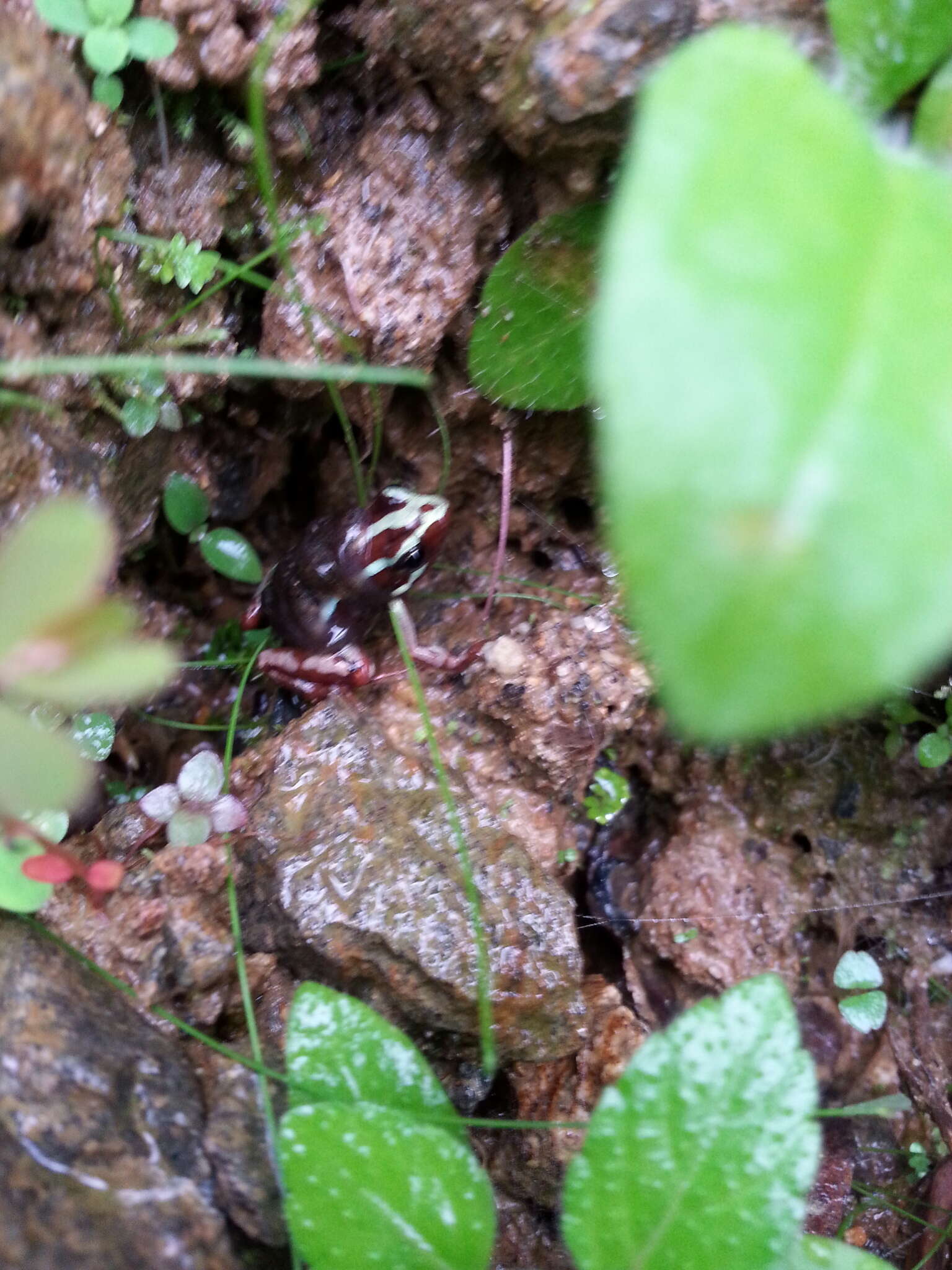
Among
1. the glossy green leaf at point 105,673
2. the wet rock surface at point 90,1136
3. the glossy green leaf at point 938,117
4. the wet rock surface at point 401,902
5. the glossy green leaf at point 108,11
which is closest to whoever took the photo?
the glossy green leaf at point 105,673

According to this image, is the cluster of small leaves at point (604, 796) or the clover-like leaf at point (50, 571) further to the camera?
the cluster of small leaves at point (604, 796)

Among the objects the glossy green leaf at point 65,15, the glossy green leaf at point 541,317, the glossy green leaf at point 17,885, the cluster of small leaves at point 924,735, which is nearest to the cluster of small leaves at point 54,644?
the glossy green leaf at point 17,885

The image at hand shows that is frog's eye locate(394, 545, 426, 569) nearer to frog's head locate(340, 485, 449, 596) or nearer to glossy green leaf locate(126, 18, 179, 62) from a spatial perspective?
frog's head locate(340, 485, 449, 596)

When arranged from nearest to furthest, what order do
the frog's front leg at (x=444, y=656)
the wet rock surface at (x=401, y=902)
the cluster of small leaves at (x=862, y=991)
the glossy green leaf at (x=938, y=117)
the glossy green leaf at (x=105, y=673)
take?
the glossy green leaf at (x=105, y=673)
the glossy green leaf at (x=938, y=117)
the wet rock surface at (x=401, y=902)
the cluster of small leaves at (x=862, y=991)
the frog's front leg at (x=444, y=656)

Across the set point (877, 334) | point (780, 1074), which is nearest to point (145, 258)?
point (877, 334)

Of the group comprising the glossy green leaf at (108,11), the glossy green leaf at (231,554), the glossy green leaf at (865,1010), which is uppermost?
the glossy green leaf at (108,11)

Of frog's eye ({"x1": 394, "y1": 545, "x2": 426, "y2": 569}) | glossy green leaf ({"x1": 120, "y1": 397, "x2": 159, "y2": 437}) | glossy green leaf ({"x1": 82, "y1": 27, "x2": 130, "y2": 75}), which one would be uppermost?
glossy green leaf ({"x1": 82, "y1": 27, "x2": 130, "y2": 75})

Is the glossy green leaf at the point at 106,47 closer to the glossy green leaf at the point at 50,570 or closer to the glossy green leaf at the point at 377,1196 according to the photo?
the glossy green leaf at the point at 50,570

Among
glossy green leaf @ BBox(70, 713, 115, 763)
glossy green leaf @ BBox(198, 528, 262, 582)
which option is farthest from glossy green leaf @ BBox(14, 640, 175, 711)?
glossy green leaf @ BBox(198, 528, 262, 582)
